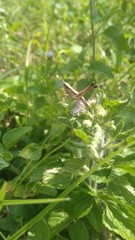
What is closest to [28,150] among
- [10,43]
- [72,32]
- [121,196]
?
[121,196]

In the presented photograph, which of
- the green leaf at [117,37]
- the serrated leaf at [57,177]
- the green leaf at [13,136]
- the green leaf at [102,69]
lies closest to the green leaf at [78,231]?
the serrated leaf at [57,177]

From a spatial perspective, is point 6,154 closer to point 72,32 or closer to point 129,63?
point 129,63

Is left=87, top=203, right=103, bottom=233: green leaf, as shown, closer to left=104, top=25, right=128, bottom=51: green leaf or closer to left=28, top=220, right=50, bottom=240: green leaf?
left=28, top=220, right=50, bottom=240: green leaf

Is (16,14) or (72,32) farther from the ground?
(16,14)

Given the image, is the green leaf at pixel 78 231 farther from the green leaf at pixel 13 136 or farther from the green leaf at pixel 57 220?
the green leaf at pixel 13 136

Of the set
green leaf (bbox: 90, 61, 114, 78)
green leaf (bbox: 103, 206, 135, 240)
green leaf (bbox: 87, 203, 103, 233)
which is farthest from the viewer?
green leaf (bbox: 90, 61, 114, 78)

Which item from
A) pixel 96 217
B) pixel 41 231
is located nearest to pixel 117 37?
pixel 96 217

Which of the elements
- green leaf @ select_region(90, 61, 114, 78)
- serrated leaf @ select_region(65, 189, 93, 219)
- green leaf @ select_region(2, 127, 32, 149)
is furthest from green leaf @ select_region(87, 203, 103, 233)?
green leaf @ select_region(90, 61, 114, 78)
